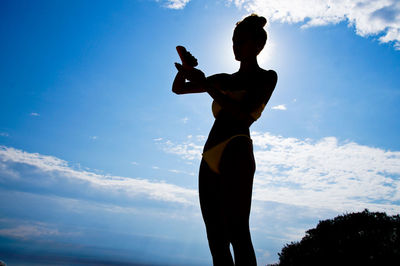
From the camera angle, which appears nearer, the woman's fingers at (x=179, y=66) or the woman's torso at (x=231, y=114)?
the woman's torso at (x=231, y=114)

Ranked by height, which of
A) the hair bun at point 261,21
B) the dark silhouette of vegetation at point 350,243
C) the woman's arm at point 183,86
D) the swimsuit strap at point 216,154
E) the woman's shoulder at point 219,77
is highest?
the hair bun at point 261,21

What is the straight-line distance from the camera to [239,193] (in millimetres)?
2271

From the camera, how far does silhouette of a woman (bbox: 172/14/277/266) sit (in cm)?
226

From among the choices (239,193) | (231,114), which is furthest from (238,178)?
(231,114)

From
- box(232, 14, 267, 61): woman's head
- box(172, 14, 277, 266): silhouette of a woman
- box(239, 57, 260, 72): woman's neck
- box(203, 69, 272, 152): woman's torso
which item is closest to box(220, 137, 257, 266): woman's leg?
box(172, 14, 277, 266): silhouette of a woman

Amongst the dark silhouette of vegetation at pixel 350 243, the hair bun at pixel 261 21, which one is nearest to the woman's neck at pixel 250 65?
the hair bun at pixel 261 21

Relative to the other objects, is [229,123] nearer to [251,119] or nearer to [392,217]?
[251,119]

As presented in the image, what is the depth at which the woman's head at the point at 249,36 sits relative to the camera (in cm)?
277

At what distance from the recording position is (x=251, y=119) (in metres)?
2.60

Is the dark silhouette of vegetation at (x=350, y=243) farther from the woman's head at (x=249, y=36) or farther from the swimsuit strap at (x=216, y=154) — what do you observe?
the woman's head at (x=249, y=36)

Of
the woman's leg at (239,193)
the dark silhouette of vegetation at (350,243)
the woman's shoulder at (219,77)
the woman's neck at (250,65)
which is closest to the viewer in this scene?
the woman's leg at (239,193)

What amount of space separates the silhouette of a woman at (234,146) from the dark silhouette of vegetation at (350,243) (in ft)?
13.2

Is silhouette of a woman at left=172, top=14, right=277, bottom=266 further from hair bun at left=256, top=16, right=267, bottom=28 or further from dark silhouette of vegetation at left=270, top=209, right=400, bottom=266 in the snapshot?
dark silhouette of vegetation at left=270, top=209, right=400, bottom=266

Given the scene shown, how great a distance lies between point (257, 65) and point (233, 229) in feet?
5.34
